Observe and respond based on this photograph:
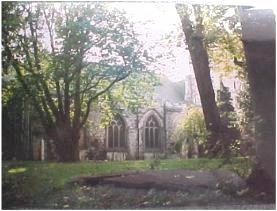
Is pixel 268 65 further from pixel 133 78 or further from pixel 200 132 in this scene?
pixel 133 78

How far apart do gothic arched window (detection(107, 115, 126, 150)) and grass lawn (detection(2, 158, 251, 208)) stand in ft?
0.27

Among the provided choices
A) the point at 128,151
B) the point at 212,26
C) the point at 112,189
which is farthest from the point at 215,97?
the point at 112,189

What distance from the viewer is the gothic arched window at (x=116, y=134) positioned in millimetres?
2225

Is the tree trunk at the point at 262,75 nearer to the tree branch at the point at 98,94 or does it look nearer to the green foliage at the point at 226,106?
the green foliage at the point at 226,106

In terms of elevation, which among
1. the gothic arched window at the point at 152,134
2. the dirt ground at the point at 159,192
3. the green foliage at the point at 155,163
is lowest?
the dirt ground at the point at 159,192

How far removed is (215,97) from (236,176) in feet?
1.29

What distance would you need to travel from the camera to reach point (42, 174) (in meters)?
2.12

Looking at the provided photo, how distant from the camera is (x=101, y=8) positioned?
2.22 metres

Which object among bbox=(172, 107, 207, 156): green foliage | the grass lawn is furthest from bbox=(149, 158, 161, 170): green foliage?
bbox=(172, 107, 207, 156): green foliage

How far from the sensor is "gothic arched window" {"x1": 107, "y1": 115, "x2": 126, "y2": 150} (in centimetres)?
222

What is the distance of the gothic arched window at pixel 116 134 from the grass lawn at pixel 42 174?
8 cm

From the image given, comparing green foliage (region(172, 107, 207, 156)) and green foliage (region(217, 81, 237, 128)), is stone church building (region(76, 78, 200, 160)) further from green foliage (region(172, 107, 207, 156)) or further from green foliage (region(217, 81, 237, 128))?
green foliage (region(217, 81, 237, 128))

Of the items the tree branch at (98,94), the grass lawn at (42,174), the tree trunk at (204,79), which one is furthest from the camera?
the tree trunk at (204,79)

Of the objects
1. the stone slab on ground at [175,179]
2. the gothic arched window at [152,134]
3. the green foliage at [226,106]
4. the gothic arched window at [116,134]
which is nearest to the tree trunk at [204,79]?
the green foliage at [226,106]
